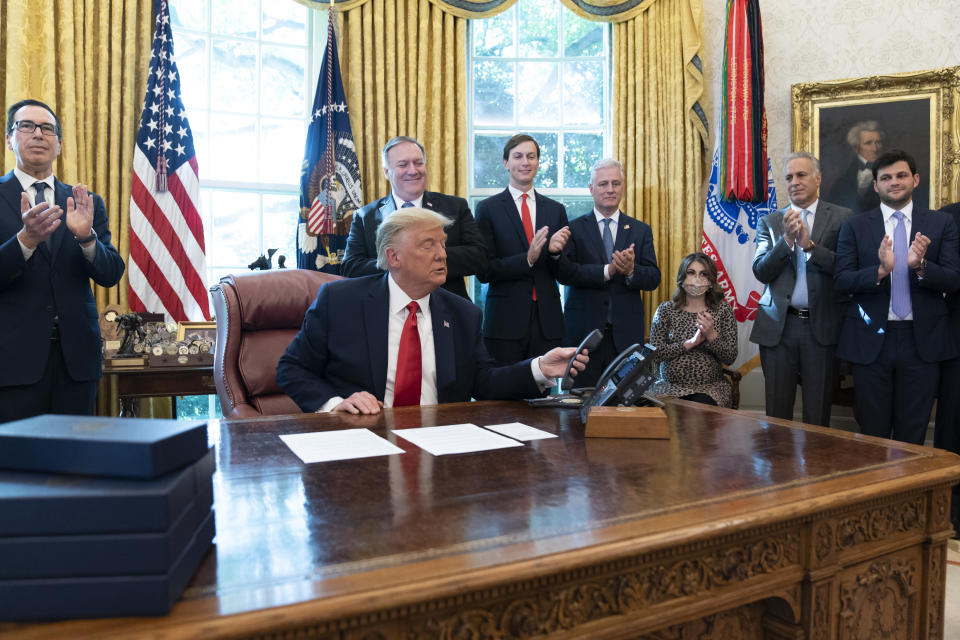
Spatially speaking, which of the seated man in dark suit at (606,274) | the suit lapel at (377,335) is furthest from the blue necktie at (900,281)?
the suit lapel at (377,335)

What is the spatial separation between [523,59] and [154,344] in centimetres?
355

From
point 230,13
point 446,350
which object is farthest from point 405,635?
point 230,13

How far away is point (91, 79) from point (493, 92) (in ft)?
9.32

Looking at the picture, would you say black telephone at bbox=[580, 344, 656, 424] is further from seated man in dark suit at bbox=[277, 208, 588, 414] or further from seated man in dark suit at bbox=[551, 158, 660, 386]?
seated man in dark suit at bbox=[551, 158, 660, 386]

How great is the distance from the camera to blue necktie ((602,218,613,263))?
4.32 meters

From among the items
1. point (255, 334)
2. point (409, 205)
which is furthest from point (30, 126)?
point (409, 205)

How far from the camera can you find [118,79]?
14.2ft

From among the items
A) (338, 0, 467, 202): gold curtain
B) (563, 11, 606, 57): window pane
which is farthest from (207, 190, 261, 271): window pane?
(563, 11, 606, 57): window pane

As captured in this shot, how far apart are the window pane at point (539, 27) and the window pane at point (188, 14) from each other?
2384mm

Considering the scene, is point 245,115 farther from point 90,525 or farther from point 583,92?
point 90,525

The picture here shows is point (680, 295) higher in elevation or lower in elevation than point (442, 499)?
higher

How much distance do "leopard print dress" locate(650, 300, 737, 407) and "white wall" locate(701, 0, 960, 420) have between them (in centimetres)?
143

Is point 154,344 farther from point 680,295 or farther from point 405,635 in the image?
point 405,635

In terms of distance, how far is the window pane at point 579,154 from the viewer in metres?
5.80
